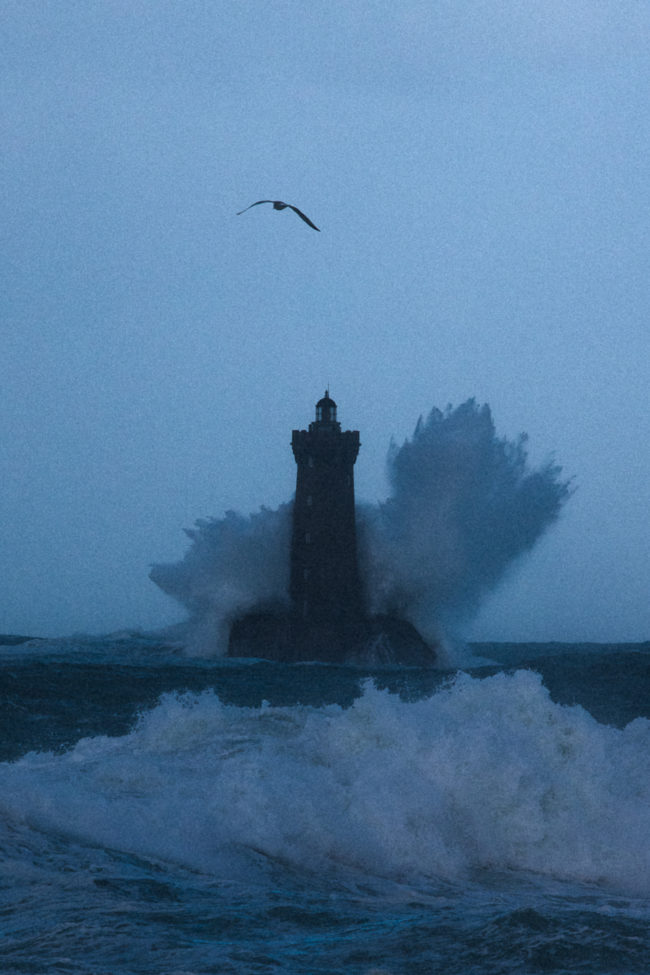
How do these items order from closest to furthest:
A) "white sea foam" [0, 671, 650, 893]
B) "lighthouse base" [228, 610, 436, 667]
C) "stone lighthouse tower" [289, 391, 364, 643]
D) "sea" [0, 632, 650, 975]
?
"sea" [0, 632, 650, 975]
"white sea foam" [0, 671, 650, 893]
"stone lighthouse tower" [289, 391, 364, 643]
"lighthouse base" [228, 610, 436, 667]

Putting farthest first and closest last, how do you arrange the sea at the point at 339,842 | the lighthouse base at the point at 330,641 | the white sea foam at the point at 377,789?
the lighthouse base at the point at 330,641 < the white sea foam at the point at 377,789 < the sea at the point at 339,842

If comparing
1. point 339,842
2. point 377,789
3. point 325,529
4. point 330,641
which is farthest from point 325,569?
point 339,842

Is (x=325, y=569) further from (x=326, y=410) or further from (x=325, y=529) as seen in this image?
(x=326, y=410)

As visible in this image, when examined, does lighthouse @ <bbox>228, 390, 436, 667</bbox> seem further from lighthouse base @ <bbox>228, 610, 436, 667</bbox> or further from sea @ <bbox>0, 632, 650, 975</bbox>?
sea @ <bbox>0, 632, 650, 975</bbox>

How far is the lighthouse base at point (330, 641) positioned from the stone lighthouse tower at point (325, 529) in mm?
101

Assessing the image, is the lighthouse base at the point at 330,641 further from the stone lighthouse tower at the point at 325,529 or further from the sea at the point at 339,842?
the sea at the point at 339,842

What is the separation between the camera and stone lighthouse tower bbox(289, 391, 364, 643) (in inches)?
1521

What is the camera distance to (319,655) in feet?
129

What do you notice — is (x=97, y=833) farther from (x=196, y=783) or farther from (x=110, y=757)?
(x=110, y=757)

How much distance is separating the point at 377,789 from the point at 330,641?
30122mm

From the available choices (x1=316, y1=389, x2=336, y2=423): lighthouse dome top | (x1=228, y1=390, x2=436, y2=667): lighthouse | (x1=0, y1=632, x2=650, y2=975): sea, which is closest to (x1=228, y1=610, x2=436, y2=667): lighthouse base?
(x1=228, y1=390, x2=436, y2=667): lighthouse

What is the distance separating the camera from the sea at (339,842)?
20.3 ft

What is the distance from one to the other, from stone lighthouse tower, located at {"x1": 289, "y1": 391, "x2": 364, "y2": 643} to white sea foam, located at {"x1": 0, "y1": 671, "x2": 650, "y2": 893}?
26.0m

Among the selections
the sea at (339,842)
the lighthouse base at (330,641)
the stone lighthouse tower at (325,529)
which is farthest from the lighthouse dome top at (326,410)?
the sea at (339,842)
